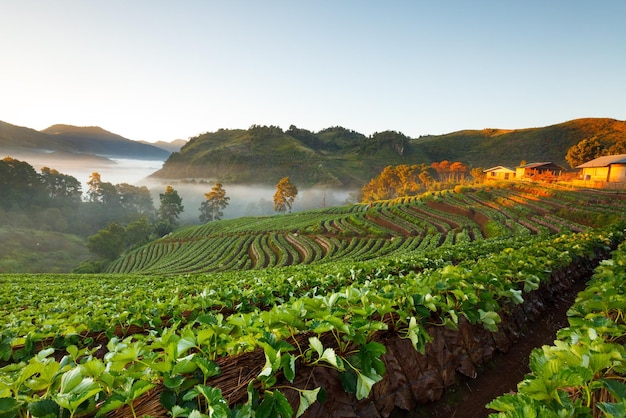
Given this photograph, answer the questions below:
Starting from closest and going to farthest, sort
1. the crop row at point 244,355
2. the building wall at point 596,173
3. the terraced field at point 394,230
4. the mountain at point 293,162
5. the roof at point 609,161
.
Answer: the crop row at point 244,355, the terraced field at point 394,230, the roof at point 609,161, the building wall at point 596,173, the mountain at point 293,162

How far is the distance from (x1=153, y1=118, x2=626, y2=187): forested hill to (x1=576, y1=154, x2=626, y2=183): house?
69.3 m

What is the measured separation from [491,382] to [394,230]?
38.9 metres

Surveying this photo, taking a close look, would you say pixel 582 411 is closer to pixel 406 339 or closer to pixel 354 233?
pixel 406 339

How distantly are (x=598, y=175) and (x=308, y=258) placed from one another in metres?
46.7

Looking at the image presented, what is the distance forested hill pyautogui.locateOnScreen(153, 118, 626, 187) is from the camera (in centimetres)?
11150

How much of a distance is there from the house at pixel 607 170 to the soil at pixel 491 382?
1906 inches

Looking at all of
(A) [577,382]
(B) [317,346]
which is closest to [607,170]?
(A) [577,382]

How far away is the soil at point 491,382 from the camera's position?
3.33 m

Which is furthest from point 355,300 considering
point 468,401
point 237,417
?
point 468,401

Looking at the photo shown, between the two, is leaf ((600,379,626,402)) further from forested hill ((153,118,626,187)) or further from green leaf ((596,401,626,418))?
forested hill ((153,118,626,187))

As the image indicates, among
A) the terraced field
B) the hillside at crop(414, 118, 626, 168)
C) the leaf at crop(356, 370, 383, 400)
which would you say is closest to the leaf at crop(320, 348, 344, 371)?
the leaf at crop(356, 370, 383, 400)

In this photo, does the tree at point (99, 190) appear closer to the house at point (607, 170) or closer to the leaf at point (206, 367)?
the leaf at point (206, 367)

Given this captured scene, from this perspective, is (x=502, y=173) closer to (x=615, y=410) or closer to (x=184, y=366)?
(x=615, y=410)

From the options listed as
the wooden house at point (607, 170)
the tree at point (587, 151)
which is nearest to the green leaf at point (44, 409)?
the wooden house at point (607, 170)
